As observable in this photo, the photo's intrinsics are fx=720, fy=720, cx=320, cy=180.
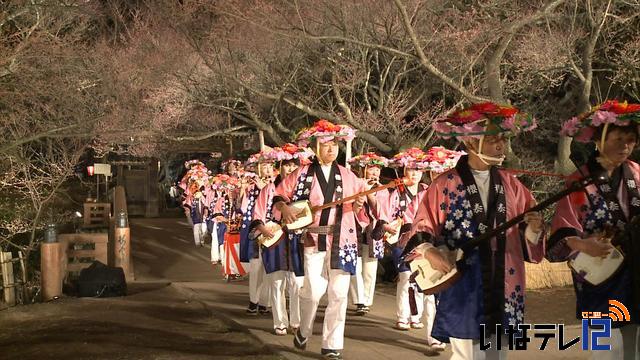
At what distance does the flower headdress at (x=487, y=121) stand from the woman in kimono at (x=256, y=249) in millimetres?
4782

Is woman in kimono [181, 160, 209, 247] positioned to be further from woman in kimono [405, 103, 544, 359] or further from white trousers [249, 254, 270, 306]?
woman in kimono [405, 103, 544, 359]

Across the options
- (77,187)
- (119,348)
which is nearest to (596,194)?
(119,348)

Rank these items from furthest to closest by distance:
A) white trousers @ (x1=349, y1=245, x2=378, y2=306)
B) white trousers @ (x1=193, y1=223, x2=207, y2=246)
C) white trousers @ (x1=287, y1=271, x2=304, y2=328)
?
white trousers @ (x1=193, y1=223, x2=207, y2=246) → white trousers @ (x1=349, y1=245, x2=378, y2=306) → white trousers @ (x1=287, y1=271, x2=304, y2=328)

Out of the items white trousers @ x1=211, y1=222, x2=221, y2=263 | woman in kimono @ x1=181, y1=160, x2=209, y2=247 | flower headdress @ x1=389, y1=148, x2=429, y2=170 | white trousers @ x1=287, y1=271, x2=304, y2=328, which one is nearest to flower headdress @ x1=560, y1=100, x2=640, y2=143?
flower headdress @ x1=389, y1=148, x2=429, y2=170

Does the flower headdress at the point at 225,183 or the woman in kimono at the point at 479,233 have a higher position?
the flower headdress at the point at 225,183

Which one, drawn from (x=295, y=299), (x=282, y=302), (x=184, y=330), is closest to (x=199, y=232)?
(x=184, y=330)

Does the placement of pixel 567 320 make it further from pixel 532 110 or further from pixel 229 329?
pixel 532 110

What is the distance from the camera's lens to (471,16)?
15109mm

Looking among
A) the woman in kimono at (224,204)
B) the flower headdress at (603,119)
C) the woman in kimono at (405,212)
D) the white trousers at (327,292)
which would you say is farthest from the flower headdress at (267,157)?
the flower headdress at (603,119)

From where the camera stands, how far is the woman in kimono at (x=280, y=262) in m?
7.95

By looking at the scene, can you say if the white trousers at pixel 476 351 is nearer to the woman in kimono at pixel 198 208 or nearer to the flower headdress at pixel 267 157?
the flower headdress at pixel 267 157

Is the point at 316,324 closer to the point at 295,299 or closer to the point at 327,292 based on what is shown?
the point at 295,299

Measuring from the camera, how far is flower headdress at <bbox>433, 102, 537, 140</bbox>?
491 centimetres

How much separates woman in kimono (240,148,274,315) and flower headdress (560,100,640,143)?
499 centimetres
